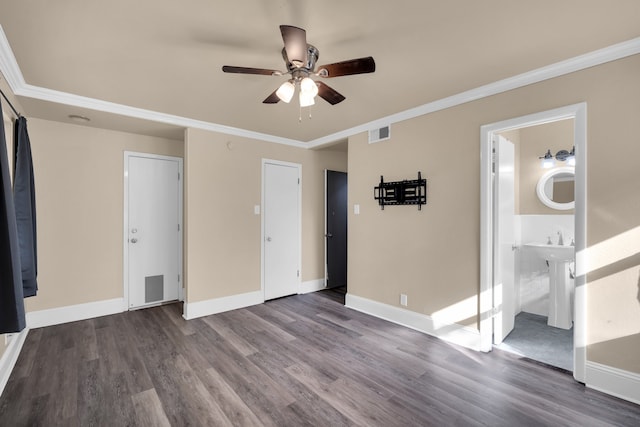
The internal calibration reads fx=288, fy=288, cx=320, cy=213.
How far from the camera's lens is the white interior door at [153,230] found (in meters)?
3.87

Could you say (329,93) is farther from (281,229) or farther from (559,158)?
(559,158)

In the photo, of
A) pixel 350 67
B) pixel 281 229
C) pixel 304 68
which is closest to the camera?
pixel 350 67

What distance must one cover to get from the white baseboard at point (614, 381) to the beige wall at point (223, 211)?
3.61 metres

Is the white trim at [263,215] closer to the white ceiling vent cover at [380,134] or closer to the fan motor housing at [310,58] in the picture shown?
the white ceiling vent cover at [380,134]

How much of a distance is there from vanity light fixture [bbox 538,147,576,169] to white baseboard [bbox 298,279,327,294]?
3.62m

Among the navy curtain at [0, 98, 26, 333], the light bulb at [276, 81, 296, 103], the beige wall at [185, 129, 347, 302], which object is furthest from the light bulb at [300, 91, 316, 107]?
the beige wall at [185, 129, 347, 302]

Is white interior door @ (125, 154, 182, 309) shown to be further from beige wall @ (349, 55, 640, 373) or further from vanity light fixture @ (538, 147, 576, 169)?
vanity light fixture @ (538, 147, 576, 169)

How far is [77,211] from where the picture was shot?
3514 mm

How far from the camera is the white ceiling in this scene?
1.65 meters

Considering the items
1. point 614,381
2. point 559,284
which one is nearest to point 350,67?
point 614,381

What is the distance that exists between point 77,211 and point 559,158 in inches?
231

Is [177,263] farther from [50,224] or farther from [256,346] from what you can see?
[256,346]

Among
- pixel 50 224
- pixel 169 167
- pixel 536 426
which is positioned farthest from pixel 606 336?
pixel 50 224

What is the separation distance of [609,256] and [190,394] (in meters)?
3.23
